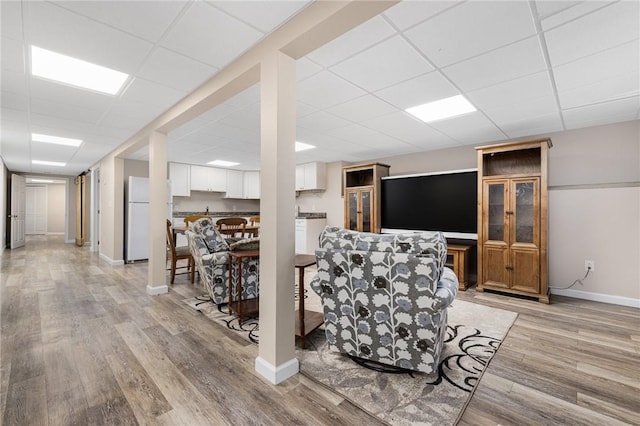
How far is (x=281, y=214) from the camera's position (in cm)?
182

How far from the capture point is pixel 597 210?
3.59m

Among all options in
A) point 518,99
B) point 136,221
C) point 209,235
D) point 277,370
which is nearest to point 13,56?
point 209,235

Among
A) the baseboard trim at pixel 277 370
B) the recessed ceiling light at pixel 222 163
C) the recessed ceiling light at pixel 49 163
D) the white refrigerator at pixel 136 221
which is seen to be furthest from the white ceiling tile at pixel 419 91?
the recessed ceiling light at pixel 49 163

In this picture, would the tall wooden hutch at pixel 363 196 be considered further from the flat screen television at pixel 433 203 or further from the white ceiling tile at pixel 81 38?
the white ceiling tile at pixel 81 38

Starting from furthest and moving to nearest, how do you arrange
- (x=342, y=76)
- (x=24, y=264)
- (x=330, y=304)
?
(x=24, y=264) < (x=342, y=76) < (x=330, y=304)

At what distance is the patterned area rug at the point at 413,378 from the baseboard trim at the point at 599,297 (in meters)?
1.86

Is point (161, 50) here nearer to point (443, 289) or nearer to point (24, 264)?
point (443, 289)

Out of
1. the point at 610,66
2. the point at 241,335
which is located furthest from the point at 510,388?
the point at 610,66

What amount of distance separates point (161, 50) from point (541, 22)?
2.56 m

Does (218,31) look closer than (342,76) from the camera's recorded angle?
Yes

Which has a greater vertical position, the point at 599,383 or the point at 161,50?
the point at 161,50

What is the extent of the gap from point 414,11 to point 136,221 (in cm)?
606

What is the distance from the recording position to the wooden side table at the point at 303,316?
224 centimetres

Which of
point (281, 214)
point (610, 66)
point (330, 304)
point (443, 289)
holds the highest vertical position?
point (610, 66)
